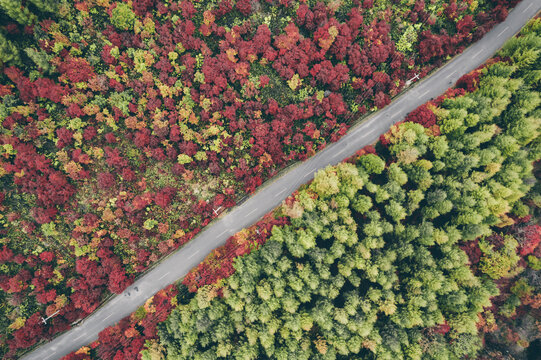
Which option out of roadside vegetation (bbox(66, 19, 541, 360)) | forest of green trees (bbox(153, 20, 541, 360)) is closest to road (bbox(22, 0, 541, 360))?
roadside vegetation (bbox(66, 19, 541, 360))

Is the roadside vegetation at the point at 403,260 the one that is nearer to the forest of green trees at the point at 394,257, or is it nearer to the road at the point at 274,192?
the forest of green trees at the point at 394,257

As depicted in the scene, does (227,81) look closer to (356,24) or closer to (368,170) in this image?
(356,24)

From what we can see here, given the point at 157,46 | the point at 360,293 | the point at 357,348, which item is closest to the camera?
the point at 357,348

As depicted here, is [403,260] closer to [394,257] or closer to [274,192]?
[394,257]

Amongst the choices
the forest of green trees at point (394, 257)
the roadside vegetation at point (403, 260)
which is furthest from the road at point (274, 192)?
the forest of green trees at point (394, 257)

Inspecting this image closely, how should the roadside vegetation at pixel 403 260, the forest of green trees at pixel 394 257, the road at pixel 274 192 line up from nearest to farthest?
the forest of green trees at pixel 394 257
the roadside vegetation at pixel 403 260
the road at pixel 274 192

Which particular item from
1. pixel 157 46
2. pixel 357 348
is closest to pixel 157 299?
pixel 357 348
